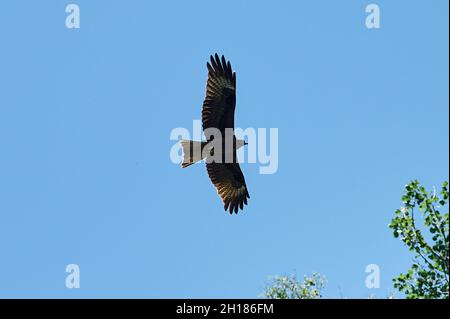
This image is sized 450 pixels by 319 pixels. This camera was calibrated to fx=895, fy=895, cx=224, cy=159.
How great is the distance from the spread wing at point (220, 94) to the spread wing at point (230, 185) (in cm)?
237

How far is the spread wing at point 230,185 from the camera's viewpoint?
2564 centimetres

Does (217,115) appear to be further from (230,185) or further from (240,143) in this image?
(230,185)

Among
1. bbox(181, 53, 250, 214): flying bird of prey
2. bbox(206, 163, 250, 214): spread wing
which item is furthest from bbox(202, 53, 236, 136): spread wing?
bbox(206, 163, 250, 214): spread wing

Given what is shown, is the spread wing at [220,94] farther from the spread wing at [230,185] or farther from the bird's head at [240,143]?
the spread wing at [230,185]

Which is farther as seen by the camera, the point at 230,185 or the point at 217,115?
the point at 230,185

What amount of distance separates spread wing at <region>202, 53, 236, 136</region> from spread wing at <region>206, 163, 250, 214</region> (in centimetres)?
237

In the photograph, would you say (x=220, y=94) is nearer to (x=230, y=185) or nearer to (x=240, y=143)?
(x=240, y=143)

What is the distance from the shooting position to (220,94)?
23.7 m

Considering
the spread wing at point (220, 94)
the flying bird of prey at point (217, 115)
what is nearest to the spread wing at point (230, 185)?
Answer: the flying bird of prey at point (217, 115)

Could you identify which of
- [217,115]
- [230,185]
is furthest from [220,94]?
[230,185]

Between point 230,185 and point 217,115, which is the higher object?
point 217,115

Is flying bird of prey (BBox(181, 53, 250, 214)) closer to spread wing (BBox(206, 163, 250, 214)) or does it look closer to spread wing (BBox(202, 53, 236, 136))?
spread wing (BBox(202, 53, 236, 136))

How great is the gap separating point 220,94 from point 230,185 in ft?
11.0
